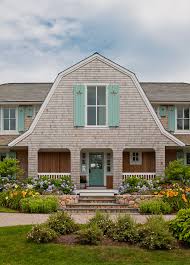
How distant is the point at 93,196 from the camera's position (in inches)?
955

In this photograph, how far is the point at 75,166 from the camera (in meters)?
26.6

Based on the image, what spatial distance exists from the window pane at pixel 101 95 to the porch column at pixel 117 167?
298 centimetres

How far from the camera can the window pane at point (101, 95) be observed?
2711 centimetres

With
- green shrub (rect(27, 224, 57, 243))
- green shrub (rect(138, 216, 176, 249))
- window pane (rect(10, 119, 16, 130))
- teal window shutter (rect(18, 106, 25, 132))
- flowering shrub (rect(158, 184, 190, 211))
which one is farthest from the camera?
window pane (rect(10, 119, 16, 130))

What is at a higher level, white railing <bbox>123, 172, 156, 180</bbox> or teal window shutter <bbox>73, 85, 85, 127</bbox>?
teal window shutter <bbox>73, 85, 85, 127</bbox>

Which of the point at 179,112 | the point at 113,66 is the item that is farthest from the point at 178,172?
the point at 113,66

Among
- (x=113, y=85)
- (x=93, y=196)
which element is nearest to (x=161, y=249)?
(x=93, y=196)

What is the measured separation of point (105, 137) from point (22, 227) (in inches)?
486

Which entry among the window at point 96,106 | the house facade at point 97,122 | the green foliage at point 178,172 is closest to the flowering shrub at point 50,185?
the house facade at point 97,122

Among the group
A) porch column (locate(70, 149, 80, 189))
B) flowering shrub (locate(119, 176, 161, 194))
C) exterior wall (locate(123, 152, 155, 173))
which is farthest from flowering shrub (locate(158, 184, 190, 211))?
exterior wall (locate(123, 152, 155, 173))

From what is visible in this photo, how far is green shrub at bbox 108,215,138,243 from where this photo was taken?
12.9m

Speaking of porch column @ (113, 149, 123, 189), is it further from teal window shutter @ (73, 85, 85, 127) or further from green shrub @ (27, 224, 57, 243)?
green shrub @ (27, 224, 57, 243)

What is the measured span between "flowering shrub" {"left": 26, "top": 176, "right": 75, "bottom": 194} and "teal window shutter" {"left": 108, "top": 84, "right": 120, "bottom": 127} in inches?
171

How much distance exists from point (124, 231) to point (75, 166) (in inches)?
538
